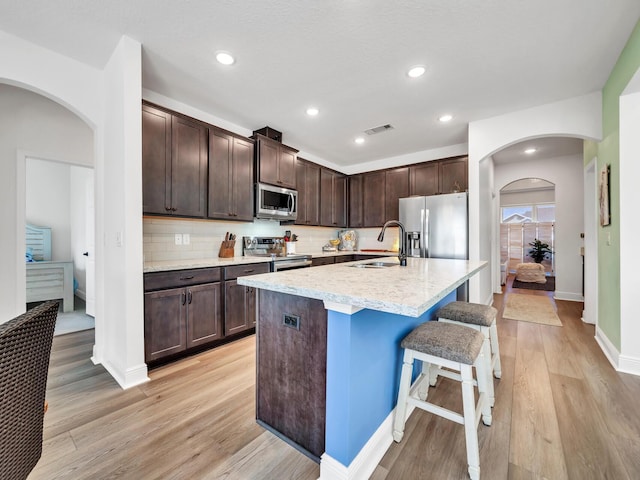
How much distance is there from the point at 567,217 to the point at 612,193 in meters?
3.37

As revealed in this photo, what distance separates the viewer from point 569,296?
16.9ft

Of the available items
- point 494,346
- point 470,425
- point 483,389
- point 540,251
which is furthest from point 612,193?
point 540,251

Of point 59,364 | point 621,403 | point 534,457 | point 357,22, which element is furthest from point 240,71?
point 621,403

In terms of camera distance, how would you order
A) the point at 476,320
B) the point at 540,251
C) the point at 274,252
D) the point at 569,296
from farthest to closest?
the point at 540,251 → the point at 569,296 → the point at 274,252 → the point at 476,320

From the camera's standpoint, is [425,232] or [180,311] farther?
[425,232]

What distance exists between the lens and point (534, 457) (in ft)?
4.66

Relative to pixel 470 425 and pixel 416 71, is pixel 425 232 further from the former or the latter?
pixel 470 425

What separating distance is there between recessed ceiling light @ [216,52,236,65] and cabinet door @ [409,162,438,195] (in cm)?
314

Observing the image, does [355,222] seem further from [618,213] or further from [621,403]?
[621,403]

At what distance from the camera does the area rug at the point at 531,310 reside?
384 cm

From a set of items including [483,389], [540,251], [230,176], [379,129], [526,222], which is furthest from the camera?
[526,222]

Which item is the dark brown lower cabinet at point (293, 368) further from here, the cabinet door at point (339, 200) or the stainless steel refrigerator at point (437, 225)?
the cabinet door at point (339, 200)

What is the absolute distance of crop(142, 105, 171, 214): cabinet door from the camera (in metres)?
2.51

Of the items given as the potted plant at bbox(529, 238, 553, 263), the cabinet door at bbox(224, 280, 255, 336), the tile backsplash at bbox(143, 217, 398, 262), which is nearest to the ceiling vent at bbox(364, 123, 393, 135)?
the tile backsplash at bbox(143, 217, 398, 262)
